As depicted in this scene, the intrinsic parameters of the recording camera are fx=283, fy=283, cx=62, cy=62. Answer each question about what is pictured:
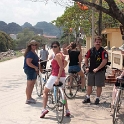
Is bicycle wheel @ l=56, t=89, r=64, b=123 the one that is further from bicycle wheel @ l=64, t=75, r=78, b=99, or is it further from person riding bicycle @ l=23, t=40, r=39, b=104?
bicycle wheel @ l=64, t=75, r=78, b=99

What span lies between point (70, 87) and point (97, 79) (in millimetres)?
1249

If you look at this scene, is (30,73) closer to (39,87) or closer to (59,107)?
(39,87)

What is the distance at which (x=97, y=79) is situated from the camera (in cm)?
722

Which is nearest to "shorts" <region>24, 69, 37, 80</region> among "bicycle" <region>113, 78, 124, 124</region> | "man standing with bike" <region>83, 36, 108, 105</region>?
"man standing with bike" <region>83, 36, 108, 105</region>

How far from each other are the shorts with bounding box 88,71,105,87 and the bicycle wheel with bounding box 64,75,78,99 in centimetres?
106

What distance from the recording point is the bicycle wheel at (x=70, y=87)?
8258 mm

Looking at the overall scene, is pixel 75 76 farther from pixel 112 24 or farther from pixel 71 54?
pixel 112 24

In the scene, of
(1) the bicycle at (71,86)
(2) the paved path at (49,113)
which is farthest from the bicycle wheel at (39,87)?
(1) the bicycle at (71,86)

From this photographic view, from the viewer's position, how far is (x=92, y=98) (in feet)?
27.0

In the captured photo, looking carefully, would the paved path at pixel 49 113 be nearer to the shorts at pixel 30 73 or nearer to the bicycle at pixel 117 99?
the bicycle at pixel 117 99

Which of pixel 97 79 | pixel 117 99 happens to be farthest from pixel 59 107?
pixel 97 79

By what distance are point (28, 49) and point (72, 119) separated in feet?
8.30

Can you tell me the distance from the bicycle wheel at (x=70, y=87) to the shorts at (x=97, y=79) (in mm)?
1058

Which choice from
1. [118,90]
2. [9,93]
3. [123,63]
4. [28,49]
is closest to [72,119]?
[118,90]
